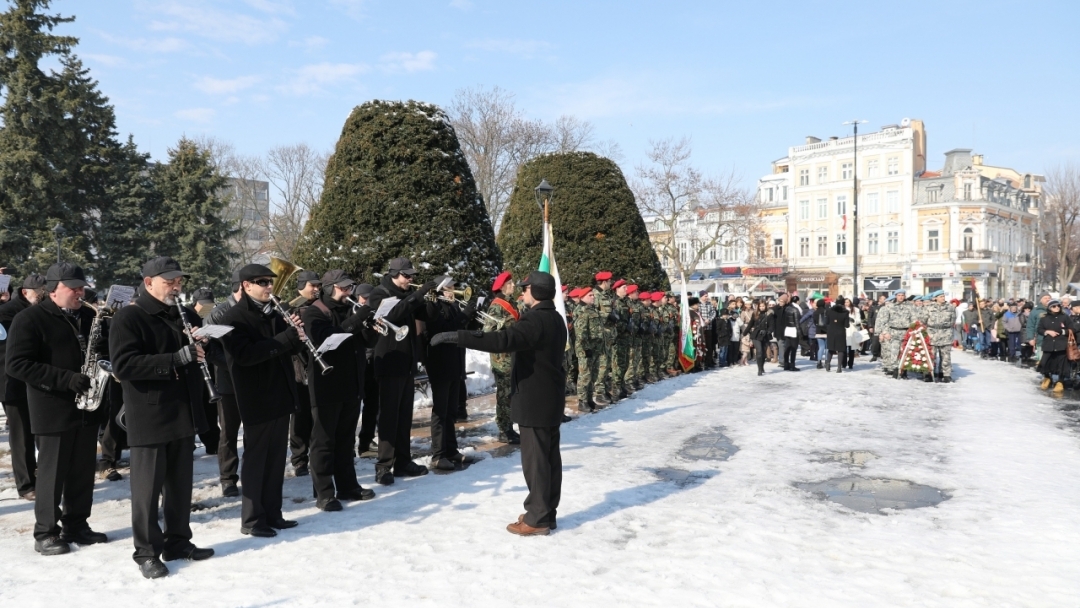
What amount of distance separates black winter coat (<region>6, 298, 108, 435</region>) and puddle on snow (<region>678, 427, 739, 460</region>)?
598 cm

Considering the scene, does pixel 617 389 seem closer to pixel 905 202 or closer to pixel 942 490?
pixel 942 490

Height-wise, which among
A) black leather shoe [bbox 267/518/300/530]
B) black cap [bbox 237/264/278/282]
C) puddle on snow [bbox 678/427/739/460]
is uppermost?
black cap [bbox 237/264/278/282]

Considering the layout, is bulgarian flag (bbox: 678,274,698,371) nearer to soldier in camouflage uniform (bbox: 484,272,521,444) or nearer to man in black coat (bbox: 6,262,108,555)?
soldier in camouflage uniform (bbox: 484,272,521,444)

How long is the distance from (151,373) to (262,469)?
1.20m

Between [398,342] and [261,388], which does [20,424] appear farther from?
[398,342]

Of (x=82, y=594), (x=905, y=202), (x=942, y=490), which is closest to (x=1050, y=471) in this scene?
(x=942, y=490)

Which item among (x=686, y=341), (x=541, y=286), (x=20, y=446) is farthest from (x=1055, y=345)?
(x=20, y=446)

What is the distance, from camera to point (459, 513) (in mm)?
6590

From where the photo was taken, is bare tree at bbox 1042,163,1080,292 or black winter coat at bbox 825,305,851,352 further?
bare tree at bbox 1042,163,1080,292

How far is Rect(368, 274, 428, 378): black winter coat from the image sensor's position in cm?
736

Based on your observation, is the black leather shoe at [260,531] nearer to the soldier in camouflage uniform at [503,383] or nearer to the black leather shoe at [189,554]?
the black leather shoe at [189,554]

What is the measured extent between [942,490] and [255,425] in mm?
6118

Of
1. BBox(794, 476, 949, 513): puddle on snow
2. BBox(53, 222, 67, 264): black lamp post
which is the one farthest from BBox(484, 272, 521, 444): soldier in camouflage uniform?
BBox(53, 222, 67, 264): black lamp post

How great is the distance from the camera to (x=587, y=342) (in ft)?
41.5
